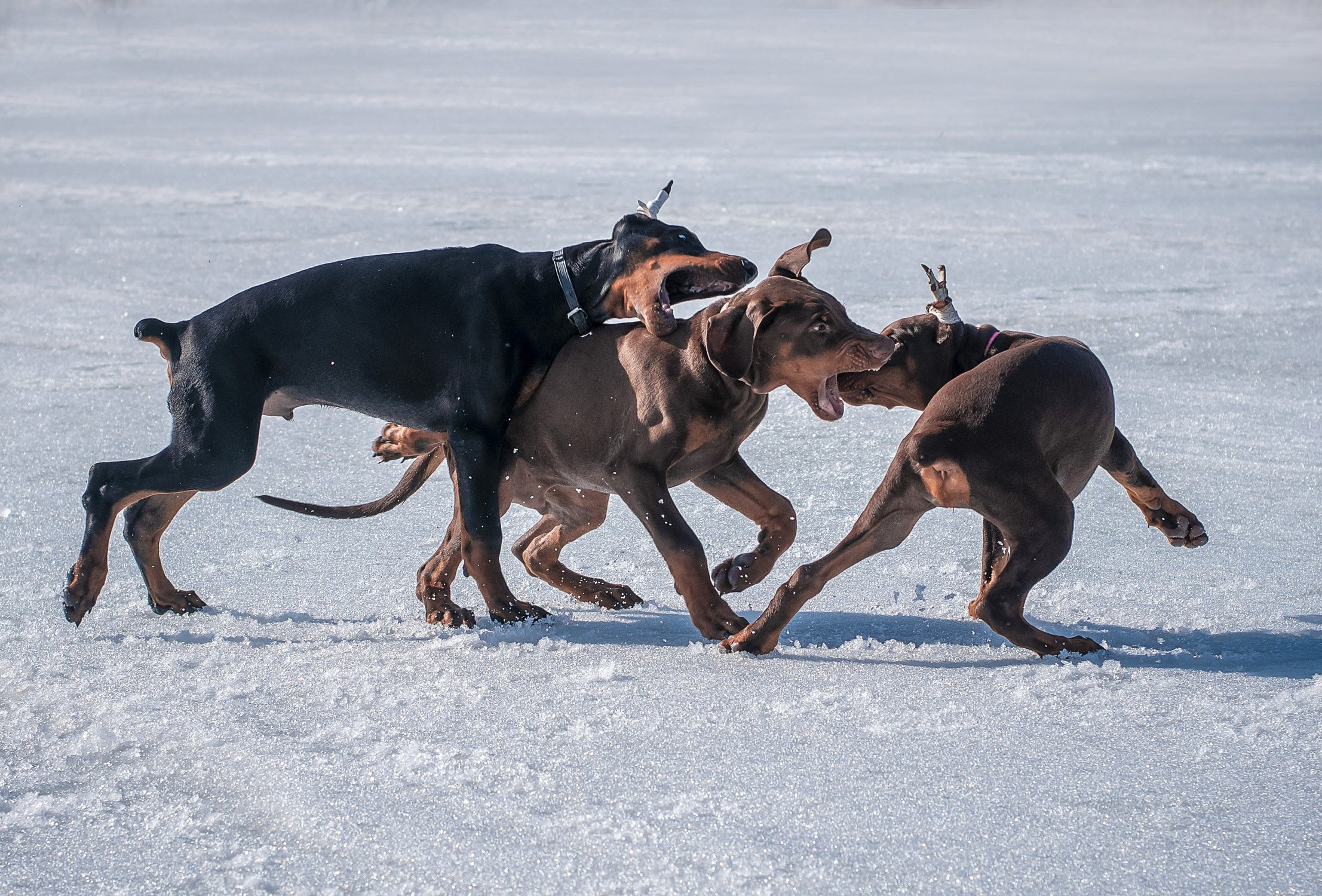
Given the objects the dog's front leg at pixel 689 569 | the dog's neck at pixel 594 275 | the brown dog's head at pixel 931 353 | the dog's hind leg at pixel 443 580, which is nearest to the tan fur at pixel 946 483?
the brown dog's head at pixel 931 353

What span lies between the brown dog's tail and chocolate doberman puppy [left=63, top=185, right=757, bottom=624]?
27cm

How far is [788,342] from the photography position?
3.71 m

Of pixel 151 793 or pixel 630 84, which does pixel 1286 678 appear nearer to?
pixel 151 793

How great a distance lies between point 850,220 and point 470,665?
267 inches

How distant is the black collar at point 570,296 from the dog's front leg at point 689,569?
0.57m

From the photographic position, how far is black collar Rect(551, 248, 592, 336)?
403 cm

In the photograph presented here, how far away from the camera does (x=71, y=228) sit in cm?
989

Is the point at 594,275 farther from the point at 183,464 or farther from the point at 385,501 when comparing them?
the point at 183,464

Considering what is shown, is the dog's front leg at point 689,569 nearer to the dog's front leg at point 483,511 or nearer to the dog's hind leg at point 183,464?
the dog's front leg at point 483,511

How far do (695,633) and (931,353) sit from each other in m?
1.02

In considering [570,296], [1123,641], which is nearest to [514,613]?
[570,296]

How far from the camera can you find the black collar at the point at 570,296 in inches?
159

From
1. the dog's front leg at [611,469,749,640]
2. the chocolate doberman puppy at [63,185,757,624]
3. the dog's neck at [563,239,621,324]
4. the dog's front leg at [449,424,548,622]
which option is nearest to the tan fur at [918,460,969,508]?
the dog's front leg at [611,469,749,640]

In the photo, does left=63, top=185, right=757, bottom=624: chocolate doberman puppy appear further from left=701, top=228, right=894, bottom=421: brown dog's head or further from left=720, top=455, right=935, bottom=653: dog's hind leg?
left=720, top=455, right=935, bottom=653: dog's hind leg
